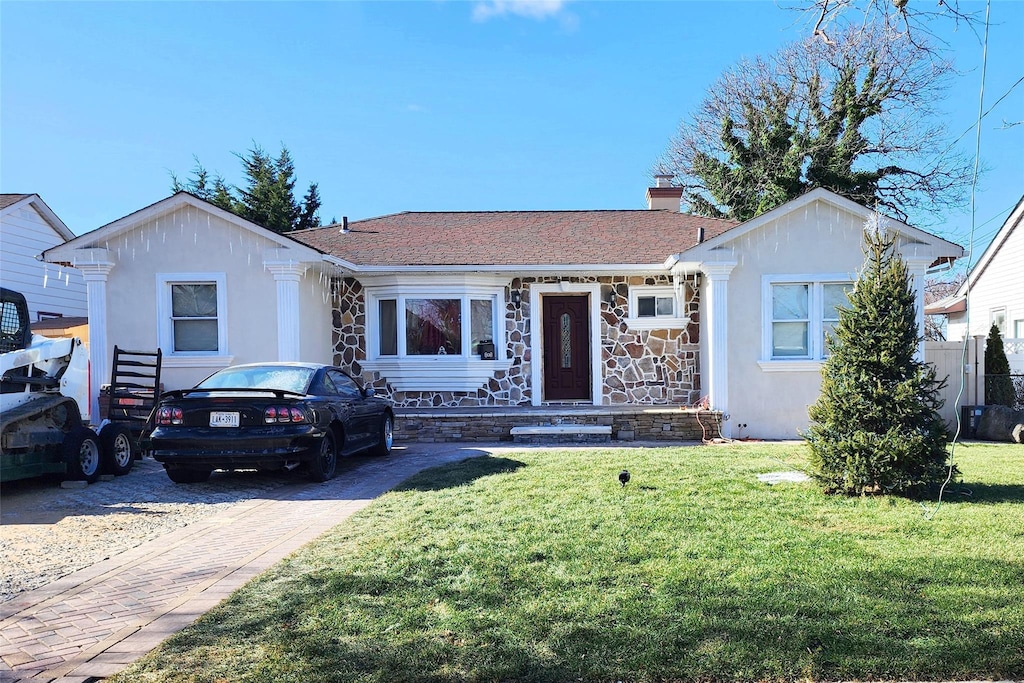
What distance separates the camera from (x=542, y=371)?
14320 mm

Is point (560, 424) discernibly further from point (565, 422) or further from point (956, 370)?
point (956, 370)

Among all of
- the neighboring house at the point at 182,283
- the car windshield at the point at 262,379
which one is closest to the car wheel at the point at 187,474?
the car windshield at the point at 262,379

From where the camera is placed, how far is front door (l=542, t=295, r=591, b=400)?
47.1 feet

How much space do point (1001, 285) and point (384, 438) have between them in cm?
1809

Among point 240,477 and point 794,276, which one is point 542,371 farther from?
point 240,477

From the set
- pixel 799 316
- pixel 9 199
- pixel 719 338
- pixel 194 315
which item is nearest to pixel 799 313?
pixel 799 316

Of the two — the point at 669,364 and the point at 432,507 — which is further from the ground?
the point at 669,364

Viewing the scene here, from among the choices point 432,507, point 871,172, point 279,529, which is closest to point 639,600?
point 432,507

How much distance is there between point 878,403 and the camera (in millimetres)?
7004

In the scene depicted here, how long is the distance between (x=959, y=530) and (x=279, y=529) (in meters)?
5.82

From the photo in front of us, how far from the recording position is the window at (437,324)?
13773 mm

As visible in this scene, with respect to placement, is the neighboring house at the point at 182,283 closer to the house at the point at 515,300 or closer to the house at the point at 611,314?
the house at the point at 515,300

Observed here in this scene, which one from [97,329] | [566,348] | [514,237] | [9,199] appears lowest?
[566,348]

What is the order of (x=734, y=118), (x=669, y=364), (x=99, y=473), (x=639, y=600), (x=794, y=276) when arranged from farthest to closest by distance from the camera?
(x=734, y=118), (x=669, y=364), (x=794, y=276), (x=99, y=473), (x=639, y=600)
